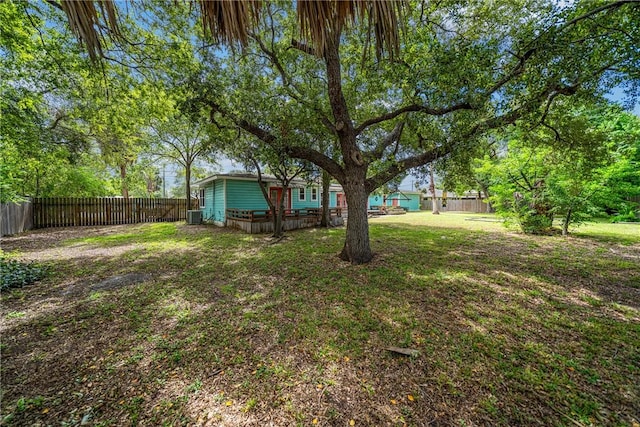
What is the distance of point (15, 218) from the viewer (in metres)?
9.41

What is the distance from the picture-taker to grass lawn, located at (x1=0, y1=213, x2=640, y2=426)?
75.0 inches

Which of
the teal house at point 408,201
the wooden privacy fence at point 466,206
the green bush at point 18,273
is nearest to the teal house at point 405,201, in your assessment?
the teal house at point 408,201

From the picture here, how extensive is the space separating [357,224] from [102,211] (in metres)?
15.5

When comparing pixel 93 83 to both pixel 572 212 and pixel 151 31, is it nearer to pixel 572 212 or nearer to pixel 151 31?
pixel 151 31

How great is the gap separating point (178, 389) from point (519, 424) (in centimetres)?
283

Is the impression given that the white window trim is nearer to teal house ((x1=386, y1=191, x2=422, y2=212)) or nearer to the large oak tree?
the large oak tree

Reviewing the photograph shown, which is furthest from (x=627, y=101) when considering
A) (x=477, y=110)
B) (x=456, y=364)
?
(x=456, y=364)

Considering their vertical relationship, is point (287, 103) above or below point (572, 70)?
above

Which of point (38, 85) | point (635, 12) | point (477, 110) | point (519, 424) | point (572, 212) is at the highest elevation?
point (38, 85)

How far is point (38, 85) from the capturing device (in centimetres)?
605

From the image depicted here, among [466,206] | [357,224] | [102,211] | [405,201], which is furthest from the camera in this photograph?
[405,201]

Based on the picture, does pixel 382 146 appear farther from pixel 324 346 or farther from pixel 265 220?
pixel 265 220

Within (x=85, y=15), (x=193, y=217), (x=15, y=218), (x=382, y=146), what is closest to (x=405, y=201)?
(x=193, y=217)

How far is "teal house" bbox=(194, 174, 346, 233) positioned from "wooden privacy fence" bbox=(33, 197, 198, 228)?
8.62ft
